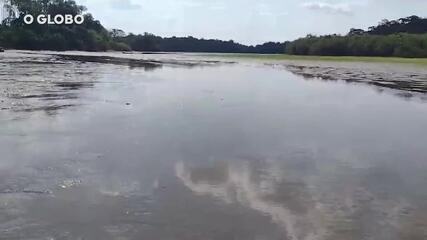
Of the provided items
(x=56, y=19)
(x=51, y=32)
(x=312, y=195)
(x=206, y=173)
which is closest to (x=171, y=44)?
(x=56, y=19)

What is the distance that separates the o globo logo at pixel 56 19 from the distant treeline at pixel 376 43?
50.4 metres

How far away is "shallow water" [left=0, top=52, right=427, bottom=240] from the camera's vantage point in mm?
5727

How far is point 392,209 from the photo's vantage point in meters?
6.59

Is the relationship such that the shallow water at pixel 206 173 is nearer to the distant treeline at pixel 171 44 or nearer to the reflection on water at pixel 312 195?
the reflection on water at pixel 312 195

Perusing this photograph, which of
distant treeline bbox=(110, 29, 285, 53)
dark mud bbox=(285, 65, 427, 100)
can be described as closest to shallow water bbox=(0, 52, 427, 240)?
dark mud bbox=(285, 65, 427, 100)

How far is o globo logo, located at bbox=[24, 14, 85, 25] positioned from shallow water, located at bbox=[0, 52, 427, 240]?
362 feet

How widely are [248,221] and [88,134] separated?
6021 millimetres

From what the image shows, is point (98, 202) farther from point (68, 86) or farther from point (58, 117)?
point (68, 86)

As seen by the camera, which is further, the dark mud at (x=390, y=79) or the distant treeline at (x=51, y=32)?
the distant treeline at (x=51, y=32)

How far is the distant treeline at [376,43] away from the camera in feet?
318

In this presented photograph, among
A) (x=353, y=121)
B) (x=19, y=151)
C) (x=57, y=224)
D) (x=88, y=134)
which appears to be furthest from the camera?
(x=353, y=121)

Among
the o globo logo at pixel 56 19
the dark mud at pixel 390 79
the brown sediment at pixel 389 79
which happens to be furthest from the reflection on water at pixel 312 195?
the o globo logo at pixel 56 19

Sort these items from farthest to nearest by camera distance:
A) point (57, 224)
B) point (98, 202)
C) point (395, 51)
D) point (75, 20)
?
point (75, 20) → point (395, 51) → point (98, 202) → point (57, 224)

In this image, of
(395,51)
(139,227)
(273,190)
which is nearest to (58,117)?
(273,190)
